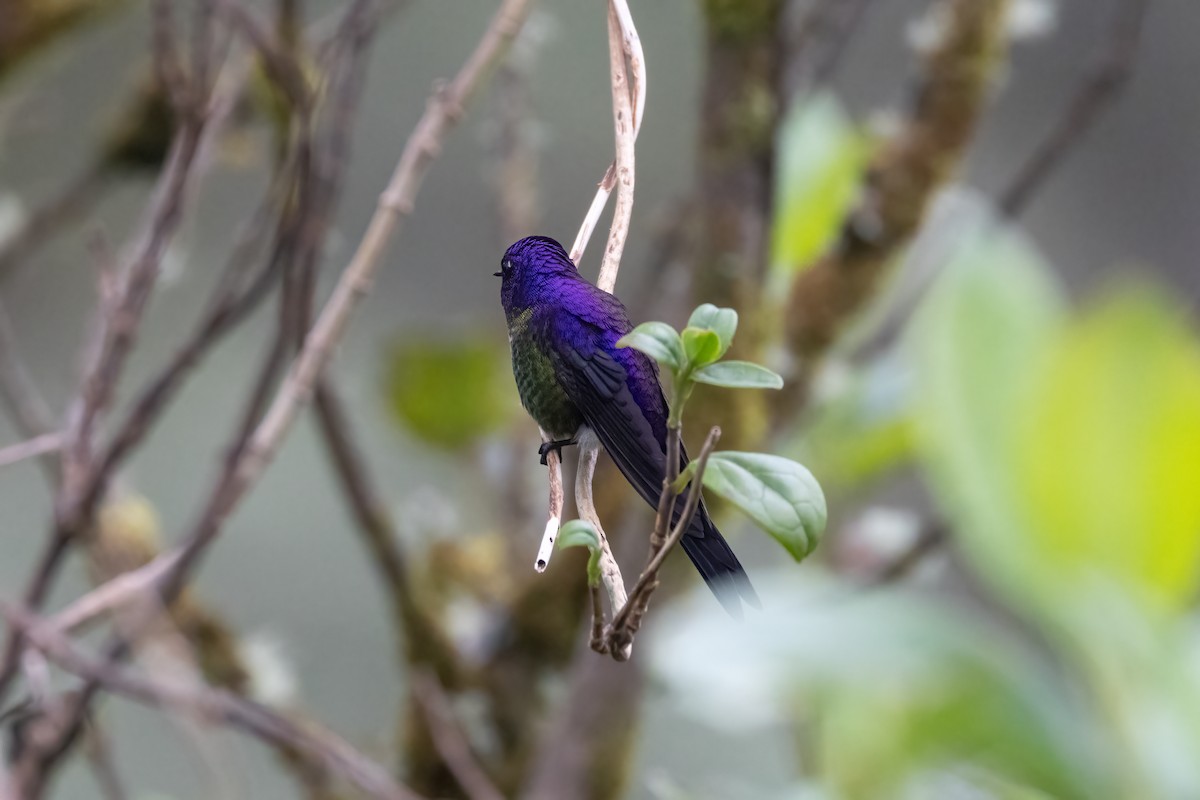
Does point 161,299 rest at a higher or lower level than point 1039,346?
higher

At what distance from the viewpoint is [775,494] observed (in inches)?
12.4

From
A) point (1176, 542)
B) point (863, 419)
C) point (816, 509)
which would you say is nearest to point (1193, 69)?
point (863, 419)

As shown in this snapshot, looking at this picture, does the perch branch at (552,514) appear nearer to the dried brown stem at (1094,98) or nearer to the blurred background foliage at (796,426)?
the blurred background foliage at (796,426)

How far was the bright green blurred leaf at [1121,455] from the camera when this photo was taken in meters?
0.88

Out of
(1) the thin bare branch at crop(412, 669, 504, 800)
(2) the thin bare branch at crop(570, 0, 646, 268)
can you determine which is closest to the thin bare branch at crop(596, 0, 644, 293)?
(2) the thin bare branch at crop(570, 0, 646, 268)

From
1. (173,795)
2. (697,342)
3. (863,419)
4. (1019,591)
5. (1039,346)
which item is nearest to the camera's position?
(697,342)

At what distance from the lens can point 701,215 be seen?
90cm

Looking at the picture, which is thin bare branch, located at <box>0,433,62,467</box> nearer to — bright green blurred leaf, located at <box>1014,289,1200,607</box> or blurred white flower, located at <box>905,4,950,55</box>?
bright green blurred leaf, located at <box>1014,289,1200,607</box>

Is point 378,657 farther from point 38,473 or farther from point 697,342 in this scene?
point 697,342

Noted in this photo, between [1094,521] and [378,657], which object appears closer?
[1094,521]

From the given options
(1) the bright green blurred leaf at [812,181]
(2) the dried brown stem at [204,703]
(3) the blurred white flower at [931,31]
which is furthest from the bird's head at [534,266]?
(3) the blurred white flower at [931,31]

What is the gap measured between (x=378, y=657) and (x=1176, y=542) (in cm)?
147

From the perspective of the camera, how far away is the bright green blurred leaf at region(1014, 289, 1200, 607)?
877mm

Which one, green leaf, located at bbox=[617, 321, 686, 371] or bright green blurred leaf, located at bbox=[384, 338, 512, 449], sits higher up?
bright green blurred leaf, located at bbox=[384, 338, 512, 449]
